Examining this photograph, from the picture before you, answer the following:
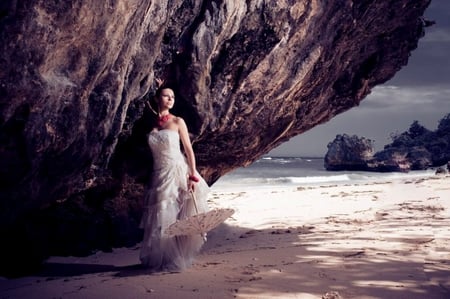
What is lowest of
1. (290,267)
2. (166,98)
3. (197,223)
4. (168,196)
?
(290,267)

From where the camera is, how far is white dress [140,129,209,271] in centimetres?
460

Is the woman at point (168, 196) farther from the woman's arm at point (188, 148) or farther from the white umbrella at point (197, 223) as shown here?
the white umbrella at point (197, 223)

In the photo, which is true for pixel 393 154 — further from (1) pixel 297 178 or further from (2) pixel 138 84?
(2) pixel 138 84

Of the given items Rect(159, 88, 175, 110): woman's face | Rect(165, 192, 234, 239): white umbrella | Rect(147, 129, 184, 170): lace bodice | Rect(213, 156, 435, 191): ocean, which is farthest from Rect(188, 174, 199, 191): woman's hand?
Rect(213, 156, 435, 191): ocean

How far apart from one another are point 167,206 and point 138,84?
4.79 feet

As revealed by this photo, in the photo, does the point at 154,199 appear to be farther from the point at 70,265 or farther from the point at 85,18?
the point at 85,18

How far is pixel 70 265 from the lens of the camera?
518 cm

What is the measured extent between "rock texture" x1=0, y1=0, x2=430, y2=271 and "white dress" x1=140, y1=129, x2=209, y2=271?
1.87ft

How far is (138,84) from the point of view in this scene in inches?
170

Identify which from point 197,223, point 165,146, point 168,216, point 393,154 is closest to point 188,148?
point 165,146

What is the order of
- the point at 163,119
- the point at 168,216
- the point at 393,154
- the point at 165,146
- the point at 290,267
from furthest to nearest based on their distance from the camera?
the point at 393,154 → the point at 163,119 → the point at 165,146 → the point at 168,216 → the point at 290,267

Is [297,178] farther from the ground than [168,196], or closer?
closer

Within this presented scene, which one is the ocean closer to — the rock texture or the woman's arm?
the rock texture

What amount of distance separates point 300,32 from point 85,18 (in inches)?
157
